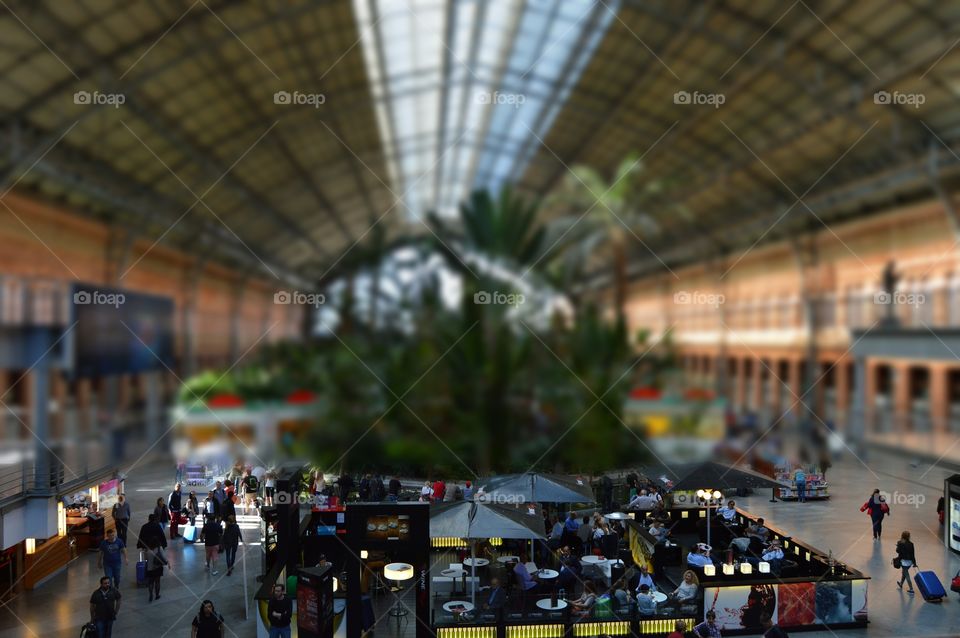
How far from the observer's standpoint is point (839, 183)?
4.74 metres

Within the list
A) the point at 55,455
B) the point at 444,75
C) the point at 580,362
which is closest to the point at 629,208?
the point at 580,362

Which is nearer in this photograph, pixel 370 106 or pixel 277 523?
pixel 370 106

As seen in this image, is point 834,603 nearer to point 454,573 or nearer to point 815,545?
point 815,545

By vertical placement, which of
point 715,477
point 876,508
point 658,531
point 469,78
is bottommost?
point 658,531

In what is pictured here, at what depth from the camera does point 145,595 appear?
6562 mm

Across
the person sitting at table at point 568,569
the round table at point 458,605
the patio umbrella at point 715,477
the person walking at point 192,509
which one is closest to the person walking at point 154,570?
the person walking at point 192,509

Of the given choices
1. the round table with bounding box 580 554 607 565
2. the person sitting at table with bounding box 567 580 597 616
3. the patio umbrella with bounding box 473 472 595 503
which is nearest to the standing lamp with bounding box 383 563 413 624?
the patio umbrella with bounding box 473 472 595 503

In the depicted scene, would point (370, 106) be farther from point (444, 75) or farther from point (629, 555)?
point (629, 555)

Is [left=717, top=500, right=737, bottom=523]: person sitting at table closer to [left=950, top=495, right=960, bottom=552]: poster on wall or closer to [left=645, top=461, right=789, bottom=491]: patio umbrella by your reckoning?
[left=645, top=461, right=789, bottom=491]: patio umbrella

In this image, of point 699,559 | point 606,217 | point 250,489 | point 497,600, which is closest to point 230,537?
point 250,489

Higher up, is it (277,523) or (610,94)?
(610,94)

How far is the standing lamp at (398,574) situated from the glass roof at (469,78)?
3299 millimetres

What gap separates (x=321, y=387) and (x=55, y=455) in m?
1.92

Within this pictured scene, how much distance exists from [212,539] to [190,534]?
0.47 metres
